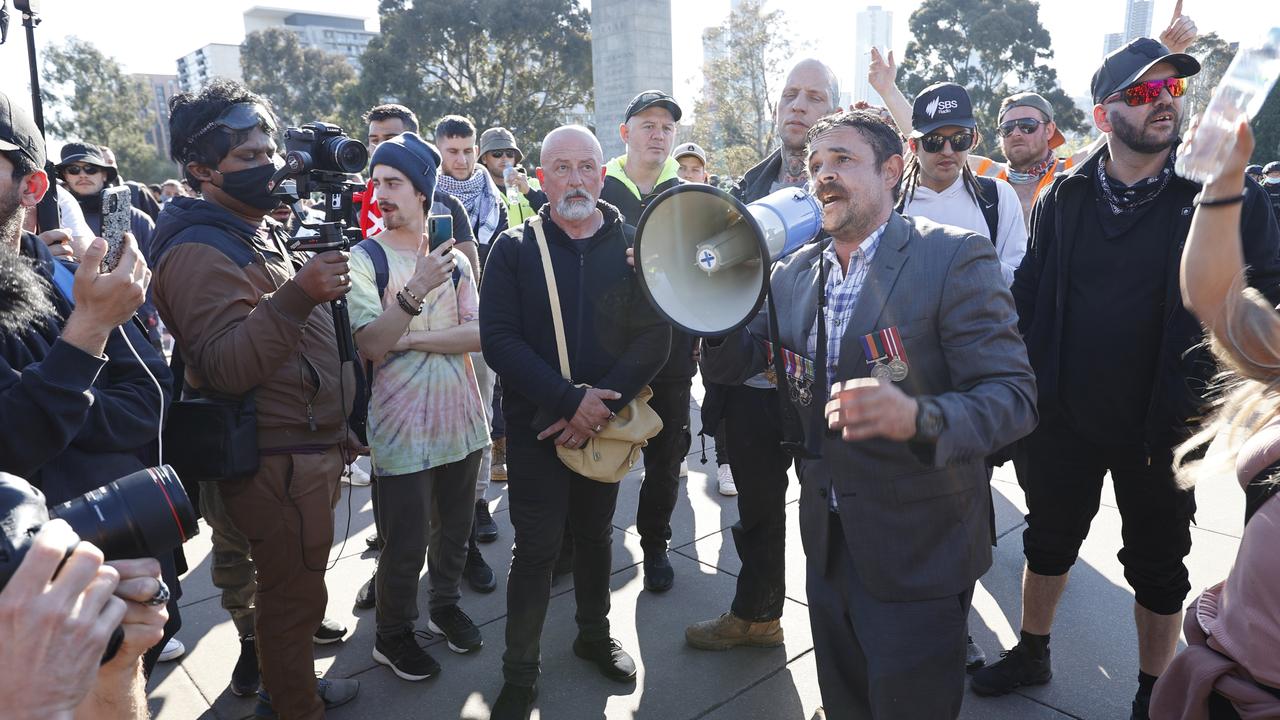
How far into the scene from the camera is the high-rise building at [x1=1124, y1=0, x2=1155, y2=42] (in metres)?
3.10

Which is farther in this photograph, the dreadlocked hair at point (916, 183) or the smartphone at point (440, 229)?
the dreadlocked hair at point (916, 183)

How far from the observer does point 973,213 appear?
10.9ft

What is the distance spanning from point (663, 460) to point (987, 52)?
35.3m

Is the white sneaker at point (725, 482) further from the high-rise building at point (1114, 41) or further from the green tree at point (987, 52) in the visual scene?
the green tree at point (987, 52)

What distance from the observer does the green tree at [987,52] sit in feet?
106

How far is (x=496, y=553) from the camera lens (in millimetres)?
4391

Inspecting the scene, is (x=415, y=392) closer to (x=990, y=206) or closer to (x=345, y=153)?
(x=345, y=153)

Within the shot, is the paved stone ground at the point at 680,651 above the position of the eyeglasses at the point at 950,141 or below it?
below

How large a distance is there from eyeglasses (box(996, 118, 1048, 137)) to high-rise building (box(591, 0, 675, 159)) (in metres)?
14.0

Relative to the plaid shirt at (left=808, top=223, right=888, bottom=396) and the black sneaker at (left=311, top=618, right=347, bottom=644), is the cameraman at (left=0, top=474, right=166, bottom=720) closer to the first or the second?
the plaid shirt at (left=808, top=223, right=888, bottom=396)

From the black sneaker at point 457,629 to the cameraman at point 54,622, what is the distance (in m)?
2.41

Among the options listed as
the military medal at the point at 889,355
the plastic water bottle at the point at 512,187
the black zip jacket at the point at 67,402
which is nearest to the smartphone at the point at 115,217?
Answer: the black zip jacket at the point at 67,402

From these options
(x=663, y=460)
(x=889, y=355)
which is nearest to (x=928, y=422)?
(x=889, y=355)

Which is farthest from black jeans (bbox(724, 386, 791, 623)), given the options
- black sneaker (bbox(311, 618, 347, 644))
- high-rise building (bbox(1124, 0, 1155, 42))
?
high-rise building (bbox(1124, 0, 1155, 42))
